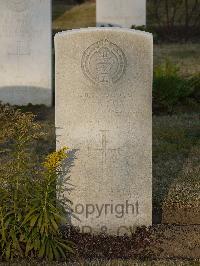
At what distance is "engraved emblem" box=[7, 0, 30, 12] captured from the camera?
10273 millimetres

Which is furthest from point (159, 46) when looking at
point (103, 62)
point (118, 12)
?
point (103, 62)

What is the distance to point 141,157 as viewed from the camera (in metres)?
5.61

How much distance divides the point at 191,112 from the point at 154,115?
572 mm

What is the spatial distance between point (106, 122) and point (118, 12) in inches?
491

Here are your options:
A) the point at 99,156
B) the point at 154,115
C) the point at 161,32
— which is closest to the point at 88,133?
the point at 99,156

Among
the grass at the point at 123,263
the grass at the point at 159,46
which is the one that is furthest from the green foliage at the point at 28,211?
the grass at the point at 159,46

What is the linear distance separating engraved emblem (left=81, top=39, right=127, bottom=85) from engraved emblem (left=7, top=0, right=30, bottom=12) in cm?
500

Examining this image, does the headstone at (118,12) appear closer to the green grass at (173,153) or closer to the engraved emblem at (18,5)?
the engraved emblem at (18,5)

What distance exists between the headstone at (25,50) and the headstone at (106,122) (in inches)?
193

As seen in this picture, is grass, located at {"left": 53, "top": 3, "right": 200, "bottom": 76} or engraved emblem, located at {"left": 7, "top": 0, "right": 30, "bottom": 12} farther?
grass, located at {"left": 53, "top": 3, "right": 200, "bottom": 76}

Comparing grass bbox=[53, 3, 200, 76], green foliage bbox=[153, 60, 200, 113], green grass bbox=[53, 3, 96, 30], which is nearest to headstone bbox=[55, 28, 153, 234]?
green foliage bbox=[153, 60, 200, 113]

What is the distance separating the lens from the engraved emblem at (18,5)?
1027 centimetres

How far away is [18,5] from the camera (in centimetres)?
1030

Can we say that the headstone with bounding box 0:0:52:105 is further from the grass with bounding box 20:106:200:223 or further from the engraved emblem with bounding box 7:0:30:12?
the grass with bounding box 20:106:200:223
